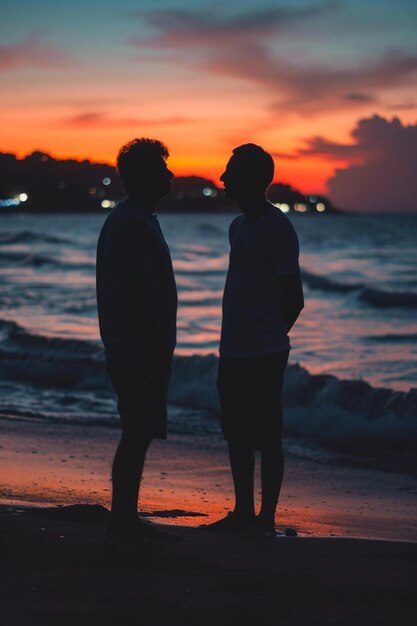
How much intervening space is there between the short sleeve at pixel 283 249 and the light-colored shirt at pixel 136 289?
654mm

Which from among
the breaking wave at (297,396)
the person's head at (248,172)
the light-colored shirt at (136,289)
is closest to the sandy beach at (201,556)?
the light-colored shirt at (136,289)

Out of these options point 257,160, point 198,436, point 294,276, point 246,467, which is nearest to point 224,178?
point 257,160

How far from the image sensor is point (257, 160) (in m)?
4.66

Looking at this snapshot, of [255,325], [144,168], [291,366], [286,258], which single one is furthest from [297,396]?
[144,168]

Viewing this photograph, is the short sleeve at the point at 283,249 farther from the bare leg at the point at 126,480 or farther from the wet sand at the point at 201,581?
the wet sand at the point at 201,581

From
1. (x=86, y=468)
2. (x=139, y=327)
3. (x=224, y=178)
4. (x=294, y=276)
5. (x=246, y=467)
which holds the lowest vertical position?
(x=86, y=468)

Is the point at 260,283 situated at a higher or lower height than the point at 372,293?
lower

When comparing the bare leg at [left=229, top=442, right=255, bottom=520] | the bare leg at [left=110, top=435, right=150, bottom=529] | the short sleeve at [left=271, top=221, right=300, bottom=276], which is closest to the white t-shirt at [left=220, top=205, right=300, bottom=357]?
the short sleeve at [left=271, top=221, right=300, bottom=276]

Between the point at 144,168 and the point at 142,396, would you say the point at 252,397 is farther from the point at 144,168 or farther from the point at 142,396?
the point at 144,168

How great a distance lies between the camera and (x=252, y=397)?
473 centimetres

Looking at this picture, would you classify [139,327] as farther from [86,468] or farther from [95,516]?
[86,468]

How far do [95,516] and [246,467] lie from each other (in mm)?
804

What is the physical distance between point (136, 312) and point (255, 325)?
79 cm

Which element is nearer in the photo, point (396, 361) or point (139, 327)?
point (139, 327)
